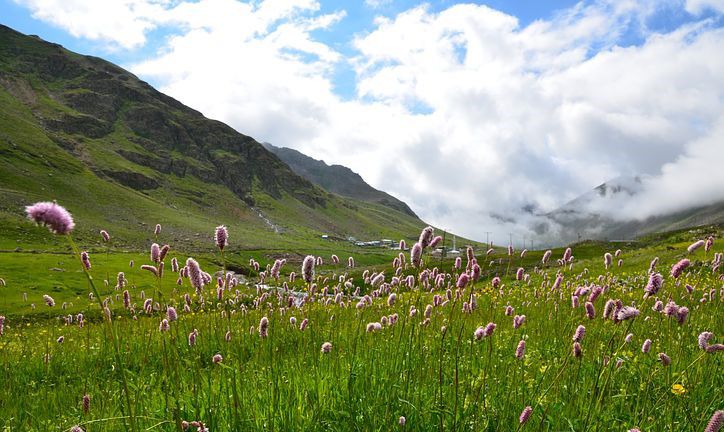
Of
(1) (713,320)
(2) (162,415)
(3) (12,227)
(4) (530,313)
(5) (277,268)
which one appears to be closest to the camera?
(2) (162,415)

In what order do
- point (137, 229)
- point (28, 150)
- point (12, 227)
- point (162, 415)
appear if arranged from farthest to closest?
point (28, 150)
point (137, 229)
point (12, 227)
point (162, 415)

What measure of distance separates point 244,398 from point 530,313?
26.5 feet

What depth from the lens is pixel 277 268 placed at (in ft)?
20.4

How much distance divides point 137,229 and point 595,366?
530 feet

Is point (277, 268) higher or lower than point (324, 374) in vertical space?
higher

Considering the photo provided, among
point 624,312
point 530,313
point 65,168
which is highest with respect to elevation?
point 65,168

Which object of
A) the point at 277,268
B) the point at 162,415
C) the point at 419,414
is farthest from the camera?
the point at 277,268

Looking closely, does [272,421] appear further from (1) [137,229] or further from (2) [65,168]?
(2) [65,168]

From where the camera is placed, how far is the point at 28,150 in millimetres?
161000

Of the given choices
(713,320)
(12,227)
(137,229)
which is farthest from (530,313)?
(137,229)

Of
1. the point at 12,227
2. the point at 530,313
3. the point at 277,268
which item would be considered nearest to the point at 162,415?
the point at 277,268

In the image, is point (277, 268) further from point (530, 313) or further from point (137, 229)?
point (137, 229)

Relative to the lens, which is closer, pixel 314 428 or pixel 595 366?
pixel 314 428

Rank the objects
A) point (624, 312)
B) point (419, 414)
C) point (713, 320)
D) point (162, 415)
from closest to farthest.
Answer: point (624, 312)
point (419, 414)
point (162, 415)
point (713, 320)
